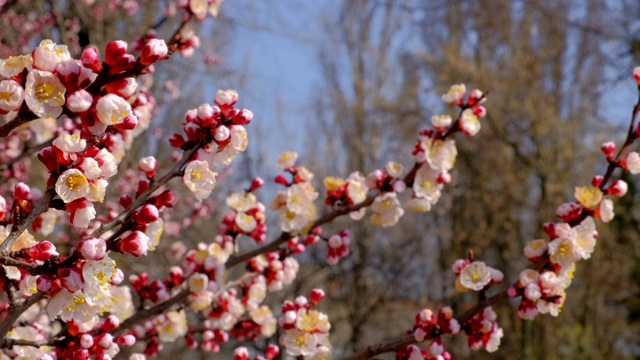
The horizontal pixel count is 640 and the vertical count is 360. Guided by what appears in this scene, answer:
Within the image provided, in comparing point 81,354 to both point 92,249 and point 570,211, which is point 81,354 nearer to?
point 92,249

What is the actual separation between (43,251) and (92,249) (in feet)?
0.51

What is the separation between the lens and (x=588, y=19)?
906 centimetres

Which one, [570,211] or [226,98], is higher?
[226,98]

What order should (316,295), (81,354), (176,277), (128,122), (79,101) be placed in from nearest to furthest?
(79,101), (128,122), (81,354), (316,295), (176,277)

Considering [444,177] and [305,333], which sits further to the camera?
[444,177]

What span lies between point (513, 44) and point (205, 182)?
8.46 m

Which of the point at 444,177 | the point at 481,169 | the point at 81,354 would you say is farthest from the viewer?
the point at 481,169

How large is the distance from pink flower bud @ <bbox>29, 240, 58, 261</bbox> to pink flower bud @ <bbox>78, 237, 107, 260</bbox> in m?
0.12

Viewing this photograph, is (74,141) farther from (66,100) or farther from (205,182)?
(205,182)

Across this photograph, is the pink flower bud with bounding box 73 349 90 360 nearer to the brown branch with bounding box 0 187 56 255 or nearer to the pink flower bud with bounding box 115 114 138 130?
the brown branch with bounding box 0 187 56 255

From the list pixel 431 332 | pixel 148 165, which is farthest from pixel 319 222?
pixel 148 165

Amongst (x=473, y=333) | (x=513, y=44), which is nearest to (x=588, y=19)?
(x=513, y=44)

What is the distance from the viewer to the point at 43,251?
44.5 inches

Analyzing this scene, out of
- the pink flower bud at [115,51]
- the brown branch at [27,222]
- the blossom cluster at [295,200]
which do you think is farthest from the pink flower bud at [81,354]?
the blossom cluster at [295,200]
